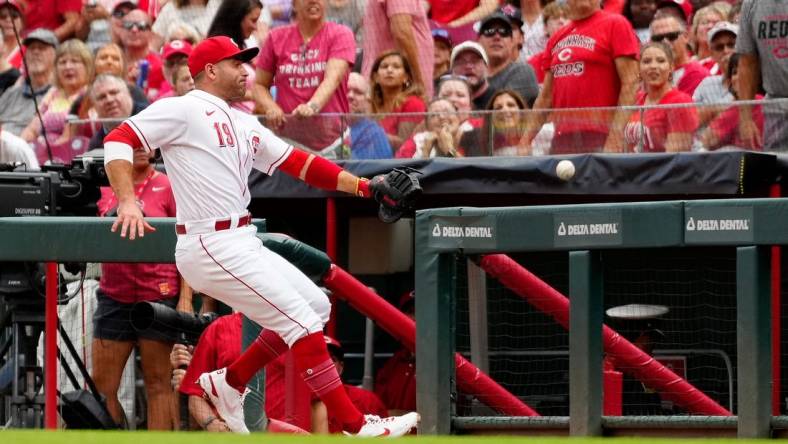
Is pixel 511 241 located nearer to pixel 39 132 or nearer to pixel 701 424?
pixel 701 424

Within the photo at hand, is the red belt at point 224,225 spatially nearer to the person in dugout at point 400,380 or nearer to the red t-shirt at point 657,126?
the person in dugout at point 400,380

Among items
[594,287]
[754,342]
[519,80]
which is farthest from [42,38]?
[754,342]

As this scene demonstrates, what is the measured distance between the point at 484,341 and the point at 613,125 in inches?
54.1

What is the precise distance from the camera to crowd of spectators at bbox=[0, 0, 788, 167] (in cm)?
768

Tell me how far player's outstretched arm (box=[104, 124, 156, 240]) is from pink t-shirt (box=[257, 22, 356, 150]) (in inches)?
105

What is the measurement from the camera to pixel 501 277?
6980 mm

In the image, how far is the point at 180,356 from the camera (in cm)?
728

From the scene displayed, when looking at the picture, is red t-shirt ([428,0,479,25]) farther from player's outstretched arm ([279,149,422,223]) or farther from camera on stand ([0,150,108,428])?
player's outstretched arm ([279,149,422,223])

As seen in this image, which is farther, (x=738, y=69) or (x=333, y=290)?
(x=738, y=69)

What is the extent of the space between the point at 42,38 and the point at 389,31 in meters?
3.22

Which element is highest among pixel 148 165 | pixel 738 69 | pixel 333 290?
pixel 738 69

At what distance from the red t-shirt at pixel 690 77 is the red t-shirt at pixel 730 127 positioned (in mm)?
858

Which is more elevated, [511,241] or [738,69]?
[738,69]

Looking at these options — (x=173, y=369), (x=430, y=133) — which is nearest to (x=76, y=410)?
(x=173, y=369)
